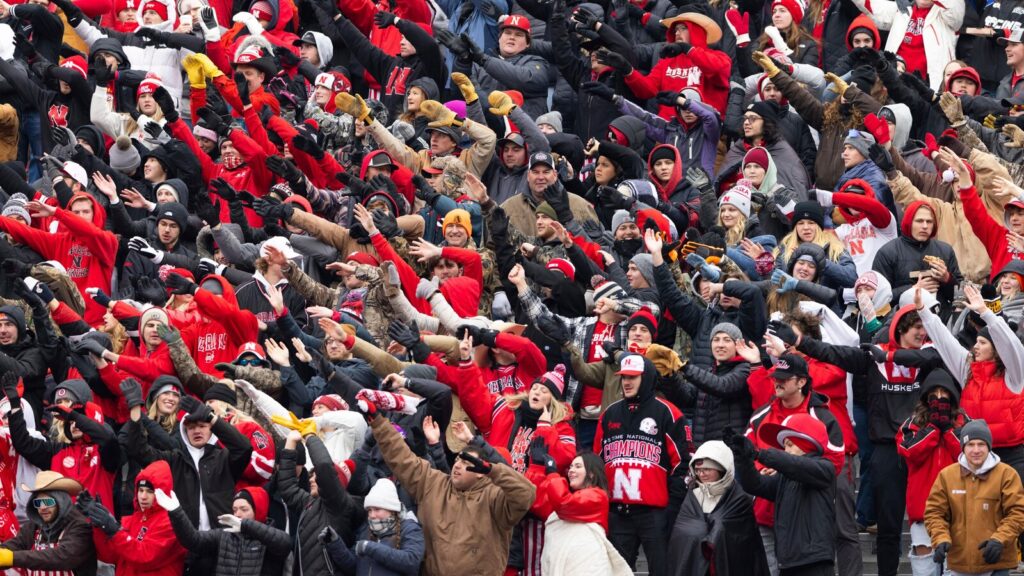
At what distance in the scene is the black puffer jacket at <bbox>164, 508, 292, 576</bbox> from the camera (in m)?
13.9

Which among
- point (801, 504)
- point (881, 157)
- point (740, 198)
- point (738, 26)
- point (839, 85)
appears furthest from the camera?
point (738, 26)

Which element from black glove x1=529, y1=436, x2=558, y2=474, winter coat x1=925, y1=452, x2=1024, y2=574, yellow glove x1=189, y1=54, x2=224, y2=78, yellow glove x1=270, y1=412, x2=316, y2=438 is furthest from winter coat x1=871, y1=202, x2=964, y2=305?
yellow glove x1=189, y1=54, x2=224, y2=78

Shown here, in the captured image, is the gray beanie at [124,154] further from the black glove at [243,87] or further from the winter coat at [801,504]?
the winter coat at [801,504]

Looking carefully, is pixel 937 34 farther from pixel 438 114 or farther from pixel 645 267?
pixel 645 267

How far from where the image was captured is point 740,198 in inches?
712

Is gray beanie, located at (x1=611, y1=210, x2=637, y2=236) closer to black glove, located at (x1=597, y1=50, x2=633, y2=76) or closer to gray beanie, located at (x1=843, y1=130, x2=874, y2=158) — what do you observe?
gray beanie, located at (x1=843, y1=130, x2=874, y2=158)

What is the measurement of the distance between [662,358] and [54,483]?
4173 mm

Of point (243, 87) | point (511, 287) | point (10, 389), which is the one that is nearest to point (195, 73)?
point (243, 87)

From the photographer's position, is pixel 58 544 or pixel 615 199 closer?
pixel 58 544

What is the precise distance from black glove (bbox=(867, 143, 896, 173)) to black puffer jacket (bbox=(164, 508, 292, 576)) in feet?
21.6

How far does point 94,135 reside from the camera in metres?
18.7

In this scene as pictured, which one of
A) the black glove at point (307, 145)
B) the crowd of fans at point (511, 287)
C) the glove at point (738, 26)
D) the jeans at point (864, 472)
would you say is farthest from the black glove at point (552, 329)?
the glove at point (738, 26)

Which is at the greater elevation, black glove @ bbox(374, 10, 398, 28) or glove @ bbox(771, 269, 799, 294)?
glove @ bbox(771, 269, 799, 294)

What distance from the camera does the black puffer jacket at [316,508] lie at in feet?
45.4
